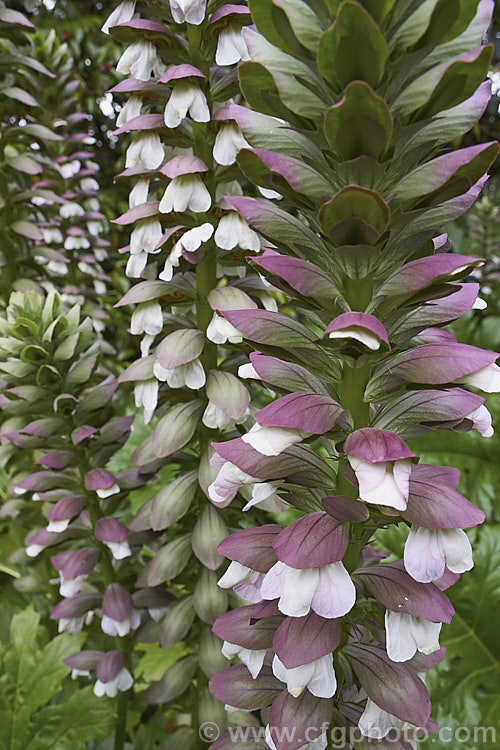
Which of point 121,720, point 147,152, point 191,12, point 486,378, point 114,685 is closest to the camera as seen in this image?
point 486,378

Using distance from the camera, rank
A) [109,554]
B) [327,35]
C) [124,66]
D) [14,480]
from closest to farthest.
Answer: [327,35]
[124,66]
[109,554]
[14,480]

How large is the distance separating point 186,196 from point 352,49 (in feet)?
1.94

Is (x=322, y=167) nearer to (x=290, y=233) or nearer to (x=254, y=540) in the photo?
(x=290, y=233)

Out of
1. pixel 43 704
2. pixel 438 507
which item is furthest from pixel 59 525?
pixel 438 507

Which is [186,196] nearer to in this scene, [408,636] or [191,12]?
[191,12]

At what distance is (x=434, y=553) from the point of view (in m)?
0.65

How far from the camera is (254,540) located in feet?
2.55

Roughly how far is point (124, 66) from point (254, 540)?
883mm

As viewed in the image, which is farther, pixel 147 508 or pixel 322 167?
pixel 147 508

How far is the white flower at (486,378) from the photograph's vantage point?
2.18 ft

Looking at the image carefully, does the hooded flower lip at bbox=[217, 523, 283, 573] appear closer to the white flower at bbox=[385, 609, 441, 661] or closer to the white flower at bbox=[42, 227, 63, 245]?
the white flower at bbox=[385, 609, 441, 661]

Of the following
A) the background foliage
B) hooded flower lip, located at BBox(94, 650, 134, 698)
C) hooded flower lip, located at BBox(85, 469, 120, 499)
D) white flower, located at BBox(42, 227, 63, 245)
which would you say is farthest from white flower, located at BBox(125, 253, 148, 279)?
white flower, located at BBox(42, 227, 63, 245)

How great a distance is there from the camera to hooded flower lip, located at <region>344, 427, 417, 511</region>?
1.97 ft

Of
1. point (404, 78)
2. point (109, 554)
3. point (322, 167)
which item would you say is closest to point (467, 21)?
point (404, 78)
